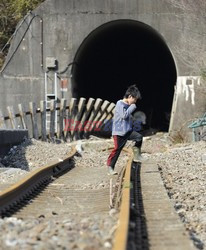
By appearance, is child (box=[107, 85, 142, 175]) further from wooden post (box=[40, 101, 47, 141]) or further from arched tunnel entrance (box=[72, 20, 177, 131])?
Answer: arched tunnel entrance (box=[72, 20, 177, 131])

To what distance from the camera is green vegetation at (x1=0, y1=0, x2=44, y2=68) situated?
2527 cm

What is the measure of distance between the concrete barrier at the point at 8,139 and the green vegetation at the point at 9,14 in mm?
12494

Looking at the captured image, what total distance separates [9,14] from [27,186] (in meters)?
20.7

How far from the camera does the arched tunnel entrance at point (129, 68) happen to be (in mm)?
22266

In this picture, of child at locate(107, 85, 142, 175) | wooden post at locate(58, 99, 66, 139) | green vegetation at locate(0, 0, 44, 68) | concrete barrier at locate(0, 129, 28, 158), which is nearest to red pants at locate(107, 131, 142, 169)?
child at locate(107, 85, 142, 175)

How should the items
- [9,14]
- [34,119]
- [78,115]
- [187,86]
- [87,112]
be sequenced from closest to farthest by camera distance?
[34,119], [187,86], [78,115], [87,112], [9,14]

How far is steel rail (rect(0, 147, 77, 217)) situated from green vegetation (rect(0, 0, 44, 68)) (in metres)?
16.6

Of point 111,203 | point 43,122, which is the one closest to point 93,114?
point 43,122

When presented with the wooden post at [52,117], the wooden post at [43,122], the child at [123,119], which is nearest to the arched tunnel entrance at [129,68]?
the wooden post at [52,117]

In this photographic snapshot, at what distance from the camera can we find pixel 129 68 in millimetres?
29172

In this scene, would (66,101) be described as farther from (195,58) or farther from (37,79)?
(195,58)

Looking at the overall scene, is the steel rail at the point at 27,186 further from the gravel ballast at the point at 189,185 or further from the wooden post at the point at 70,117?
the wooden post at the point at 70,117

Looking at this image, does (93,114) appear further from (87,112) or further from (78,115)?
(78,115)

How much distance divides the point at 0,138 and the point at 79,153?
2851mm
